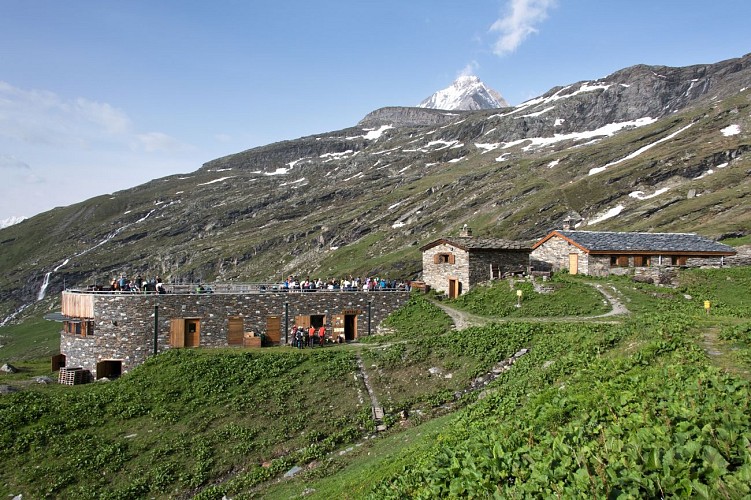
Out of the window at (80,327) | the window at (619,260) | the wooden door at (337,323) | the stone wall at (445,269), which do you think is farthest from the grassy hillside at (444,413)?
the window at (80,327)

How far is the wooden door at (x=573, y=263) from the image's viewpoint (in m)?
48.7

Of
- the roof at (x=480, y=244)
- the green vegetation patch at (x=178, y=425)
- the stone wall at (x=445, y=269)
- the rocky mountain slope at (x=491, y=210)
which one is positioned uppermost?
the rocky mountain slope at (x=491, y=210)

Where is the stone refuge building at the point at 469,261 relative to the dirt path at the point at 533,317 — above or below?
above

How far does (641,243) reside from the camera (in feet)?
165

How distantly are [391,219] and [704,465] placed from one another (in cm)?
14543

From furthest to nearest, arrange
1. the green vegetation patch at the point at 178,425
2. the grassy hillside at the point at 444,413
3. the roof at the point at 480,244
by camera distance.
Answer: the roof at the point at 480,244 → the green vegetation patch at the point at 178,425 → the grassy hillside at the point at 444,413

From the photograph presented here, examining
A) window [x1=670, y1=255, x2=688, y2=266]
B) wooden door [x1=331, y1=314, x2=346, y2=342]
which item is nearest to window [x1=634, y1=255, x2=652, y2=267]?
window [x1=670, y1=255, x2=688, y2=266]

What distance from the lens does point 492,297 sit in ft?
136

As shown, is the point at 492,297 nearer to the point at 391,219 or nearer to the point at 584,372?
the point at 584,372

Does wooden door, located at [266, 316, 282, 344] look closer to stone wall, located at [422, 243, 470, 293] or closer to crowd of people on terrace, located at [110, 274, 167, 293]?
crowd of people on terrace, located at [110, 274, 167, 293]

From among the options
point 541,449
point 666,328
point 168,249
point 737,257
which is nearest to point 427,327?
point 666,328

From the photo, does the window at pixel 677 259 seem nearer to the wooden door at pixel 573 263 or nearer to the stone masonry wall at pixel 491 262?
the wooden door at pixel 573 263

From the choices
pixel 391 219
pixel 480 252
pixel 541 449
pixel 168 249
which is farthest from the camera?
pixel 168 249

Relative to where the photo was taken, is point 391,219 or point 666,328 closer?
point 666,328
